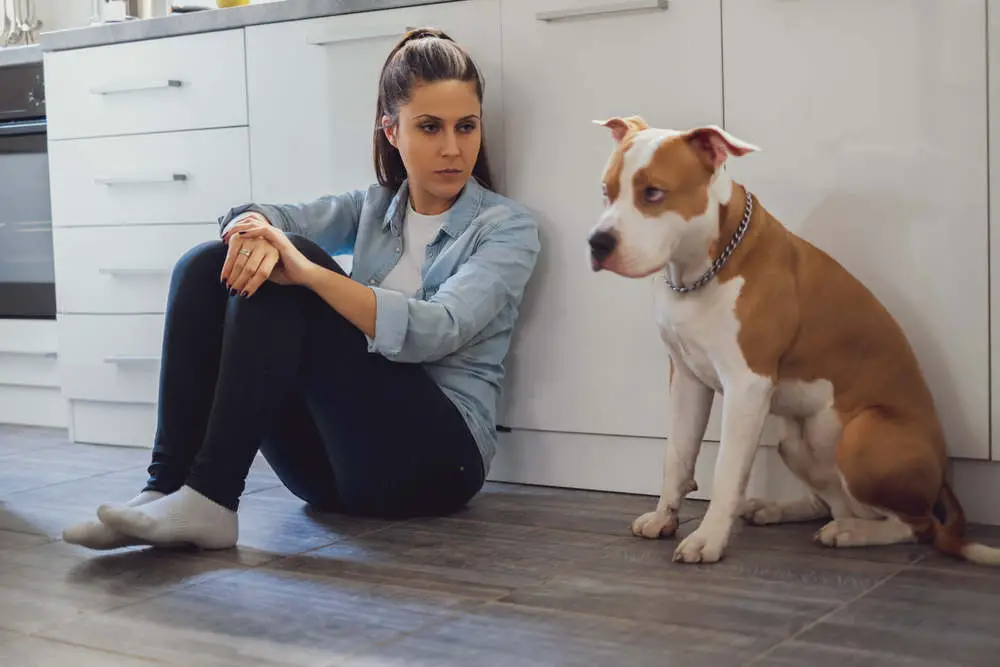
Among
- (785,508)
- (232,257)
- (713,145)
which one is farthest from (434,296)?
(785,508)

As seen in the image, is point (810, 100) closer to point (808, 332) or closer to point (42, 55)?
point (808, 332)

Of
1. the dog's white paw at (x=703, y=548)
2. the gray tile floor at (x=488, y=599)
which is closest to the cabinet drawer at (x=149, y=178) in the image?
the gray tile floor at (x=488, y=599)

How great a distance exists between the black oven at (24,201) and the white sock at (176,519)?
5.48 feet

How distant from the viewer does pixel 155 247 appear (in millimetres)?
2945

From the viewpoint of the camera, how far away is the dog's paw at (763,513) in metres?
2.07

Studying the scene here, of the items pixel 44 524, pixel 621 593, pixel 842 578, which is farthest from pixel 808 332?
pixel 44 524

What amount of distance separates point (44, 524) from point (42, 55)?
149cm

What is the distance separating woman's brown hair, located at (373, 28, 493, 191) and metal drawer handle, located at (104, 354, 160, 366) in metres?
0.94

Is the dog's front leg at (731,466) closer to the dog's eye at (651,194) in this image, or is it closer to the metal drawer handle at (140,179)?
the dog's eye at (651,194)

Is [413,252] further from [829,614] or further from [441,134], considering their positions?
[829,614]

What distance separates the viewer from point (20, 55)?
3266 millimetres

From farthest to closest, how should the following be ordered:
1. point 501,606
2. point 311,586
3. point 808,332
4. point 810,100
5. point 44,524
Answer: point 44,524 < point 810,100 < point 808,332 < point 311,586 < point 501,606

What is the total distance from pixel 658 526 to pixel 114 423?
5.55 ft

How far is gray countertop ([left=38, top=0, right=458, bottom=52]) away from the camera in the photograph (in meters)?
2.59
